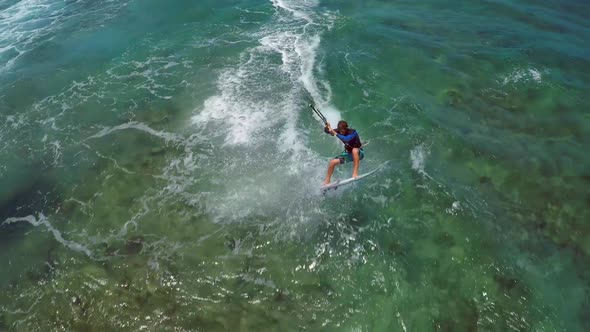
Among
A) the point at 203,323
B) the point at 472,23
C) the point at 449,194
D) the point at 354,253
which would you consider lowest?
the point at 203,323

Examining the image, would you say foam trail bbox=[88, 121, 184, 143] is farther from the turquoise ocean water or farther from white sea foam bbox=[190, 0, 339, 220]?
white sea foam bbox=[190, 0, 339, 220]

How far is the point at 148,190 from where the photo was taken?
68.7ft

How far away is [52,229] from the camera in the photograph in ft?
64.8

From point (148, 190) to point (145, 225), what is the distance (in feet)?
8.34

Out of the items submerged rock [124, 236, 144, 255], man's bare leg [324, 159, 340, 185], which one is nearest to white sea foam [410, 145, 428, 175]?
man's bare leg [324, 159, 340, 185]

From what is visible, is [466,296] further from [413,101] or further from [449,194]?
[413,101]

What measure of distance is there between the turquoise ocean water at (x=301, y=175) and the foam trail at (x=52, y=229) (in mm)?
99

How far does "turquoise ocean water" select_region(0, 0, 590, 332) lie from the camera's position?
1595cm

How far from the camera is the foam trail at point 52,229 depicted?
60.9 ft

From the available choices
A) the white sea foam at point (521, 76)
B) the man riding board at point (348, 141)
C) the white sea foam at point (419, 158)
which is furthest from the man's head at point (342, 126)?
the white sea foam at point (521, 76)

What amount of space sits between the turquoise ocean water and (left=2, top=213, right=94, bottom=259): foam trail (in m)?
0.10

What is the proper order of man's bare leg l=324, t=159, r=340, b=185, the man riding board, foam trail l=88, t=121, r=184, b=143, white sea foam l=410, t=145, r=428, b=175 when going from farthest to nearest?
1. foam trail l=88, t=121, r=184, b=143
2. white sea foam l=410, t=145, r=428, b=175
3. man's bare leg l=324, t=159, r=340, b=185
4. the man riding board

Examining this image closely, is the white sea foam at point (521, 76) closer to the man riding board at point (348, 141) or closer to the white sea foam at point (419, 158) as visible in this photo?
the white sea foam at point (419, 158)

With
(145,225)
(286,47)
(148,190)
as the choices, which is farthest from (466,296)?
(286,47)
